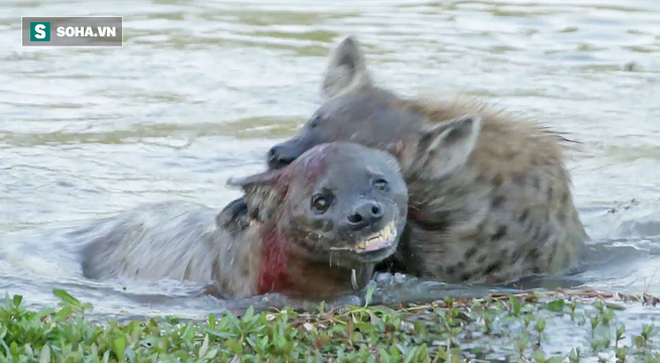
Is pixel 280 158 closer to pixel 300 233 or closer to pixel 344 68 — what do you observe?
pixel 300 233

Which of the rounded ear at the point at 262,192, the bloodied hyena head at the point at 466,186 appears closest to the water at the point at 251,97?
the bloodied hyena head at the point at 466,186

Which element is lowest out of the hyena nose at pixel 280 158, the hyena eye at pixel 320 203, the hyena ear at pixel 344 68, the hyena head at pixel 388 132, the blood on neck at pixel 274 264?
the blood on neck at pixel 274 264

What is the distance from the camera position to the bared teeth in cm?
462

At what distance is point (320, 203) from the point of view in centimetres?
476

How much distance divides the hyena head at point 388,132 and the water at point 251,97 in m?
0.52

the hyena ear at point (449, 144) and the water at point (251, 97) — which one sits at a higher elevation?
the hyena ear at point (449, 144)

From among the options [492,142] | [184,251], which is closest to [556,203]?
[492,142]

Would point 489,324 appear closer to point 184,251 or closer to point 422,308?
point 422,308

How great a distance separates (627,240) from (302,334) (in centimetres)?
258

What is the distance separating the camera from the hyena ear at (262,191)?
16.5 feet

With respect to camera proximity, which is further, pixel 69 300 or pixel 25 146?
pixel 25 146

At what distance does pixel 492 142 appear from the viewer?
556 cm

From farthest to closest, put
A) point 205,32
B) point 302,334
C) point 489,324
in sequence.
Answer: point 205,32
point 489,324
point 302,334

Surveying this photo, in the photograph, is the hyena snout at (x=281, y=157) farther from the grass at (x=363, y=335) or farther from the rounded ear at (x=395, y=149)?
the grass at (x=363, y=335)
